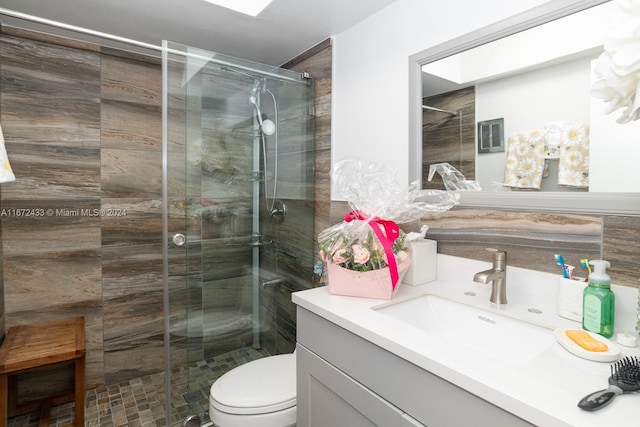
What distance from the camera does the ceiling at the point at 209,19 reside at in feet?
5.02

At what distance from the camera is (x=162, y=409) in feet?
6.29

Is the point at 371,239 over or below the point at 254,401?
over

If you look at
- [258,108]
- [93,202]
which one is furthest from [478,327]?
[93,202]

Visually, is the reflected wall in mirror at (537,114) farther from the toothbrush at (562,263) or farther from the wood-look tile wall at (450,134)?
the toothbrush at (562,263)

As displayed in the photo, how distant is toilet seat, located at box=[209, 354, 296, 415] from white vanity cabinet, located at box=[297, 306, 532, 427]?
16cm

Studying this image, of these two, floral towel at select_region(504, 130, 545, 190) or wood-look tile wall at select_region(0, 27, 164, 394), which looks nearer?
floral towel at select_region(504, 130, 545, 190)

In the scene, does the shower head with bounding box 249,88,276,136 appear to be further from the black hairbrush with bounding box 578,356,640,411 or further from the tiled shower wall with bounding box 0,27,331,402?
the black hairbrush with bounding box 578,356,640,411

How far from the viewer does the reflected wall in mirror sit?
916 mm

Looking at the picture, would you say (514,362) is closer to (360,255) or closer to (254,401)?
(360,255)

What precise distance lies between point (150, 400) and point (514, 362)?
203 cm

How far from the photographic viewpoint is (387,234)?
114 centimetres

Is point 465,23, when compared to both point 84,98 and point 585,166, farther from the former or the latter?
point 84,98

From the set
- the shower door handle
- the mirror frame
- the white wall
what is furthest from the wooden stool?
the mirror frame

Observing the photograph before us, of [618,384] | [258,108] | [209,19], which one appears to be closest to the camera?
[618,384]
